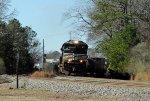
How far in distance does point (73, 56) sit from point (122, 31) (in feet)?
40.8

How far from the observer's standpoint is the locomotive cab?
1953 inches

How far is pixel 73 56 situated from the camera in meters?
49.4

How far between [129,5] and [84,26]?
33.3 ft

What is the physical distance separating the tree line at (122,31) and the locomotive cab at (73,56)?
18.3ft

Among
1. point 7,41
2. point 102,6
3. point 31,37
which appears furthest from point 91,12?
point 31,37

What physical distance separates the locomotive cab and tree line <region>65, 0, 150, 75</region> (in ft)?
18.3

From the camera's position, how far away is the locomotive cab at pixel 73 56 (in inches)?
1953

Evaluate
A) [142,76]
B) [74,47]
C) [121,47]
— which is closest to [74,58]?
[74,47]

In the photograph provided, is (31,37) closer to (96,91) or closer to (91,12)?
(91,12)

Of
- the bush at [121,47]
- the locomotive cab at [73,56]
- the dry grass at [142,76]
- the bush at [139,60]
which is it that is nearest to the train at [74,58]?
the locomotive cab at [73,56]

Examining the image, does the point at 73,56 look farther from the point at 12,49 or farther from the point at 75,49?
the point at 12,49

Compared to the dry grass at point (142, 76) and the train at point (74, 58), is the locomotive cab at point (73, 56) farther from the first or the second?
Result: the dry grass at point (142, 76)

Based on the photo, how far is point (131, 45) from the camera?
187 ft

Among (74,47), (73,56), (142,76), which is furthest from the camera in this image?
(74,47)
